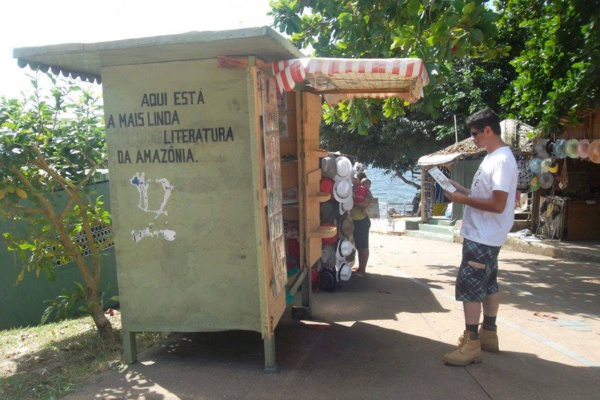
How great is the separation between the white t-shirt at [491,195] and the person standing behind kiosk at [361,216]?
3572mm

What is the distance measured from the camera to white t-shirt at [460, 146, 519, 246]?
4.12 meters

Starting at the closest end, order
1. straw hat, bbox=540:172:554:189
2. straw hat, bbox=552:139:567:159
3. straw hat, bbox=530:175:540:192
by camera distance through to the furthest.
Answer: straw hat, bbox=552:139:567:159, straw hat, bbox=540:172:554:189, straw hat, bbox=530:175:540:192

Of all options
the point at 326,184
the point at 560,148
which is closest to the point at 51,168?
the point at 326,184

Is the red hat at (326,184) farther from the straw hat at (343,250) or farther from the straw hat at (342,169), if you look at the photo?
the straw hat at (343,250)

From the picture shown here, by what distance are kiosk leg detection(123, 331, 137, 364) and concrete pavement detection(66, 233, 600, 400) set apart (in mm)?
67

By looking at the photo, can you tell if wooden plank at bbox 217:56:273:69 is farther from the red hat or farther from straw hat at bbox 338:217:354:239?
straw hat at bbox 338:217:354:239

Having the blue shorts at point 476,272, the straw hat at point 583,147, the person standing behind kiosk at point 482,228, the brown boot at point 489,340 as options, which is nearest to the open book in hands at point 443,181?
the person standing behind kiosk at point 482,228

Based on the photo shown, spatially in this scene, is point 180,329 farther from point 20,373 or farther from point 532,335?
point 532,335

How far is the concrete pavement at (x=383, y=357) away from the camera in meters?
3.83

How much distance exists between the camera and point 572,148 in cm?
1080

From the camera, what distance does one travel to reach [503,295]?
7.15 m

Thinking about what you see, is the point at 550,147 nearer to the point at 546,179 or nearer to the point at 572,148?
the point at 546,179

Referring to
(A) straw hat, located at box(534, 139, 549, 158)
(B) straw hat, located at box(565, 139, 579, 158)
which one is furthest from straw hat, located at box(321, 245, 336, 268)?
(A) straw hat, located at box(534, 139, 549, 158)

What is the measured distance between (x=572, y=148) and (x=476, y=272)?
7.94 m
